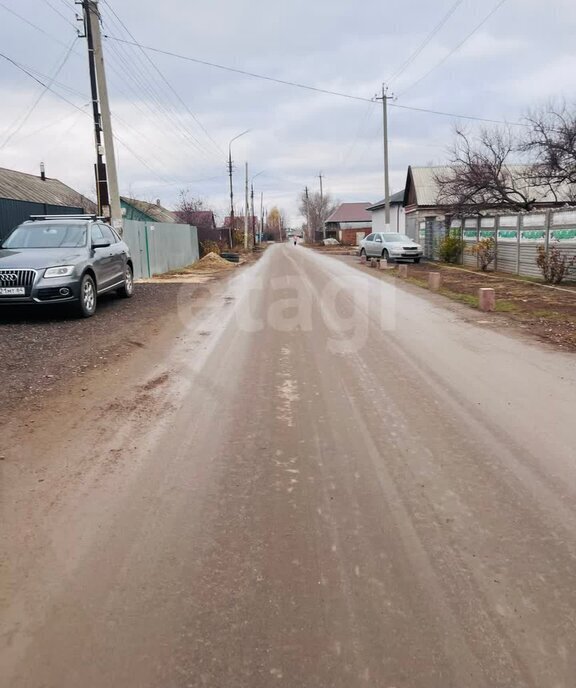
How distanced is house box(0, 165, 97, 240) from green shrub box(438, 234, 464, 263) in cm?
1610

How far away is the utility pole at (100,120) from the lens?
53.1 ft

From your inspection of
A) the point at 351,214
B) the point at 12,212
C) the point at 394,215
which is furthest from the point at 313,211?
the point at 12,212

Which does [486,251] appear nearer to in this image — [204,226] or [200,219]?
[204,226]

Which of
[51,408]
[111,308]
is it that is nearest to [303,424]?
[51,408]

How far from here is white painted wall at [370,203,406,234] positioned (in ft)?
161

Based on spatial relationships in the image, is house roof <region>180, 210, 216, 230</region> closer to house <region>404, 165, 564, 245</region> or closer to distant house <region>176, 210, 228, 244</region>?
distant house <region>176, 210, 228, 244</region>

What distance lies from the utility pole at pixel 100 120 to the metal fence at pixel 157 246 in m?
2.11

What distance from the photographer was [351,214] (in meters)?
98.1

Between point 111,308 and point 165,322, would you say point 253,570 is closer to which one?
point 165,322

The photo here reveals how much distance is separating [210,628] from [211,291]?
46.5ft

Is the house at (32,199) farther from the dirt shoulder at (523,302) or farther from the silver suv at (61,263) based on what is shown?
the dirt shoulder at (523,302)

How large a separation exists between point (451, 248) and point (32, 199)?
23.0m

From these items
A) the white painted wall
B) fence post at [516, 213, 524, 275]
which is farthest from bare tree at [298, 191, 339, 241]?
fence post at [516, 213, 524, 275]

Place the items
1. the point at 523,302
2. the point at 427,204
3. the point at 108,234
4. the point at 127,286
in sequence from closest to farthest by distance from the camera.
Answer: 1. the point at 108,234
2. the point at 523,302
3. the point at 127,286
4. the point at 427,204
